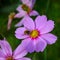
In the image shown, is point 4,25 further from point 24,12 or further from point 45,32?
point 45,32

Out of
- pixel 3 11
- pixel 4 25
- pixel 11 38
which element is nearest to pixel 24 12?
pixel 11 38

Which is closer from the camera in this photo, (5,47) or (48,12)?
(5,47)

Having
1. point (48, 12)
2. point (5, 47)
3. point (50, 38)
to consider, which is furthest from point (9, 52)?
point (48, 12)

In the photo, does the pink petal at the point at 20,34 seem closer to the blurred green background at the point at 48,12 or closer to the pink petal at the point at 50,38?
the pink petal at the point at 50,38

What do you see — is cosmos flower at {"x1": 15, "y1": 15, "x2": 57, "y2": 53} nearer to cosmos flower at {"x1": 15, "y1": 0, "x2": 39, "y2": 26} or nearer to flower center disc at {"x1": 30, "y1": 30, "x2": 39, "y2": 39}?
flower center disc at {"x1": 30, "y1": 30, "x2": 39, "y2": 39}

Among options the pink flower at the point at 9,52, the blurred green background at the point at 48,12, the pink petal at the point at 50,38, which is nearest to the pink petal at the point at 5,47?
the pink flower at the point at 9,52

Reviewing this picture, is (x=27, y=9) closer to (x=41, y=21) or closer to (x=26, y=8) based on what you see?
(x=26, y=8)
